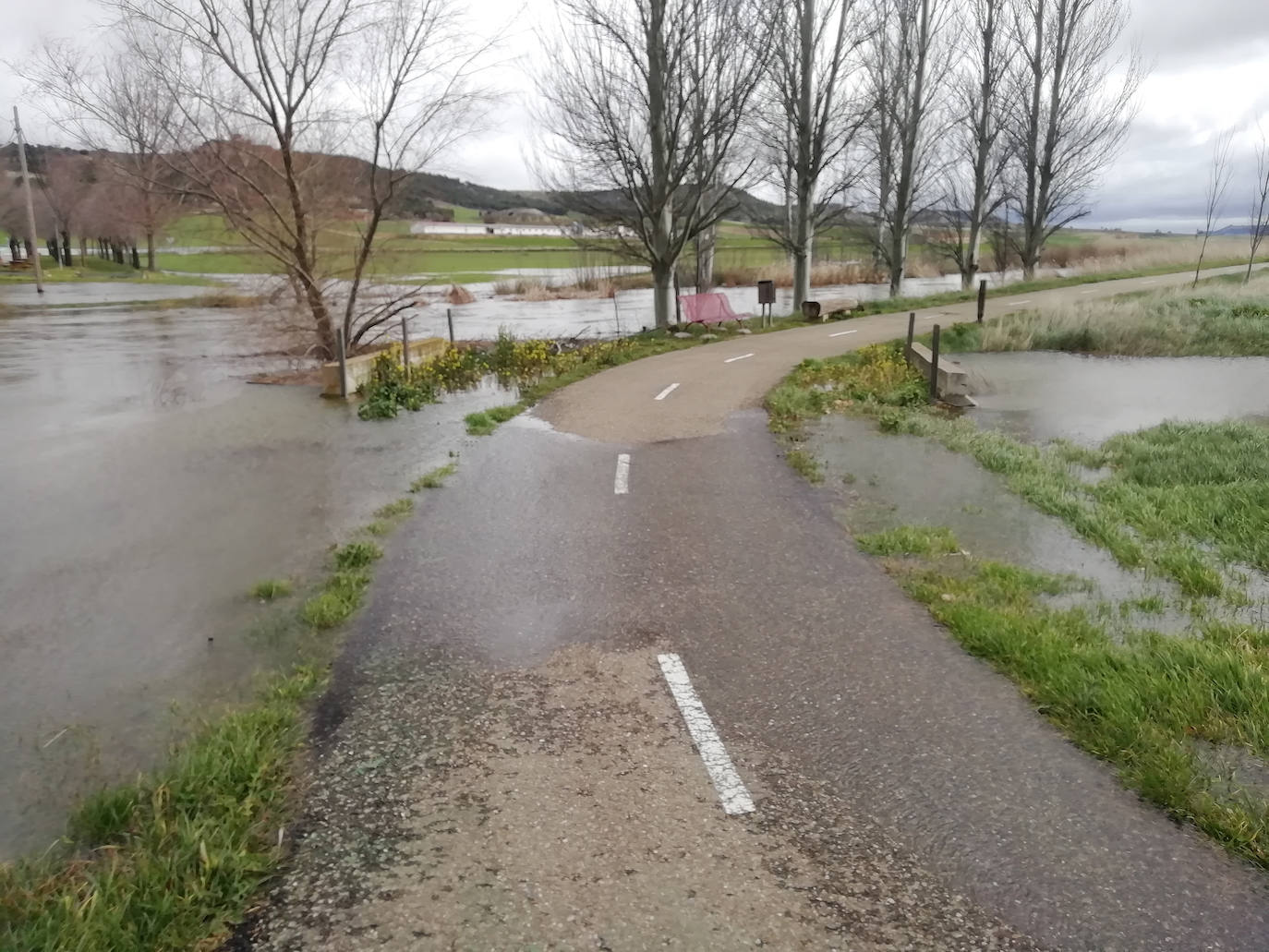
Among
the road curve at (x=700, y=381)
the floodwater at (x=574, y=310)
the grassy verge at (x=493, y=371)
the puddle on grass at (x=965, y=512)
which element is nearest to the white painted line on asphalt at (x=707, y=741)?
the puddle on grass at (x=965, y=512)

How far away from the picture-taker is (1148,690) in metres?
4.49

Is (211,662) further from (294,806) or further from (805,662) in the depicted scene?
(805,662)

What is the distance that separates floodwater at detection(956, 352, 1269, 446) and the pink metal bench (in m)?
7.14

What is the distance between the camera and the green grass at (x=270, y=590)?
621 cm

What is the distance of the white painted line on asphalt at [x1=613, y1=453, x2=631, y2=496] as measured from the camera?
8.84 metres

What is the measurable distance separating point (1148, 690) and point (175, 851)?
449 cm

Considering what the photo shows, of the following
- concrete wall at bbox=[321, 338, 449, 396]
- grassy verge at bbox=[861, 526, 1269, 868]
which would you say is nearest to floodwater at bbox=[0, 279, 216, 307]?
concrete wall at bbox=[321, 338, 449, 396]

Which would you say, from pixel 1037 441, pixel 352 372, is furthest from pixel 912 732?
pixel 352 372

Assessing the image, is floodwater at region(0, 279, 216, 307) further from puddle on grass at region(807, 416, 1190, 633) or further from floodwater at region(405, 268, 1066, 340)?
puddle on grass at region(807, 416, 1190, 633)

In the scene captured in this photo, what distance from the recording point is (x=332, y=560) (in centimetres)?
698

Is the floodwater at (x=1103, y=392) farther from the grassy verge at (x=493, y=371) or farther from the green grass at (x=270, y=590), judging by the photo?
the green grass at (x=270, y=590)

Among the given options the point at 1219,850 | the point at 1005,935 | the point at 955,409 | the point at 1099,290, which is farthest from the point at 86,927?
the point at 1099,290

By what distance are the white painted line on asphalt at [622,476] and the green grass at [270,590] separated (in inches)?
133

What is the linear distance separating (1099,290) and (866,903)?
32708mm
